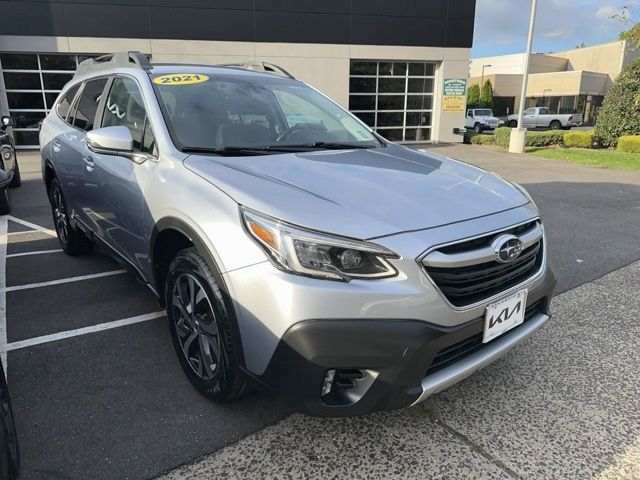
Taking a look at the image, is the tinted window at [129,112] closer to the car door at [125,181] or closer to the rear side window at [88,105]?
the car door at [125,181]

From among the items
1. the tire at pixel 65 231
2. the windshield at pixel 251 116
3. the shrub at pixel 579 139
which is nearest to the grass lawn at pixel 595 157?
the shrub at pixel 579 139

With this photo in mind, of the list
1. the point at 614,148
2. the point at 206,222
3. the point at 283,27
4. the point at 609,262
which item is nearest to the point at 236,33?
the point at 283,27

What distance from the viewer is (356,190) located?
2.35m

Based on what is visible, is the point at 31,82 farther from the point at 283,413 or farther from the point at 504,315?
the point at 504,315

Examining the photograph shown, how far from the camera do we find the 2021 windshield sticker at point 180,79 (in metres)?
3.25

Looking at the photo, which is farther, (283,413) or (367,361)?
(283,413)

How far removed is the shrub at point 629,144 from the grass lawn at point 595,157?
0.31 meters

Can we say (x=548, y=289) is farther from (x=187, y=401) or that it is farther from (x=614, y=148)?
Result: (x=614, y=148)

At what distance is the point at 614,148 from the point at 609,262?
1526 cm

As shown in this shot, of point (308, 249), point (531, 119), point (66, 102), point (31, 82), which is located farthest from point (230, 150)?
point (531, 119)

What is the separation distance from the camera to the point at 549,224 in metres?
6.68

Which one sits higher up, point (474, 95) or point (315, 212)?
point (474, 95)

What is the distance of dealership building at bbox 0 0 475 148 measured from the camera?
16.5 meters

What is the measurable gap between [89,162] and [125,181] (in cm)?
82
